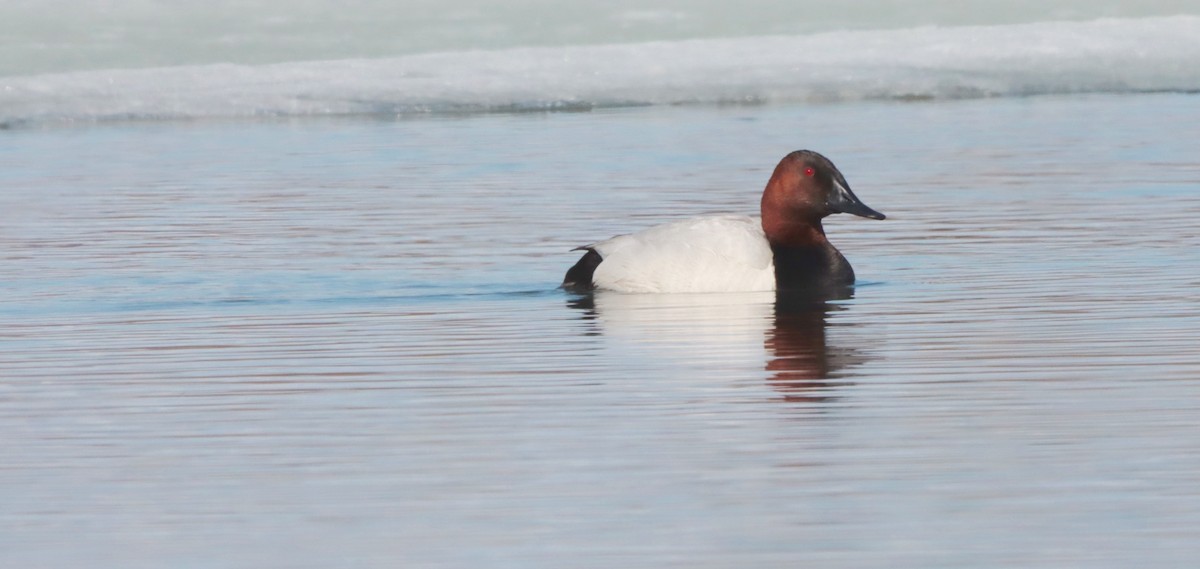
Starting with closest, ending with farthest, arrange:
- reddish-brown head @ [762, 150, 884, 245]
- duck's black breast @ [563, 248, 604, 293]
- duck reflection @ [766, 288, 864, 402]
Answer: duck reflection @ [766, 288, 864, 402], duck's black breast @ [563, 248, 604, 293], reddish-brown head @ [762, 150, 884, 245]

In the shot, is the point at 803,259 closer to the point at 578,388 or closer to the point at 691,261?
the point at 691,261

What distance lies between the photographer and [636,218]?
12898 mm

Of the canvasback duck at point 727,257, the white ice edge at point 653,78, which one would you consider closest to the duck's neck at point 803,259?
the canvasback duck at point 727,257

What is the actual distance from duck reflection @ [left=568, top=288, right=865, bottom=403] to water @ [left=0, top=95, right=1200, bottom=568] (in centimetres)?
3

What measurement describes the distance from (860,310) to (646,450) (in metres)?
3.45

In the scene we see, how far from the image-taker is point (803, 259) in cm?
962

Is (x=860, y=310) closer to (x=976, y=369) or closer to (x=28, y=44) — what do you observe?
(x=976, y=369)

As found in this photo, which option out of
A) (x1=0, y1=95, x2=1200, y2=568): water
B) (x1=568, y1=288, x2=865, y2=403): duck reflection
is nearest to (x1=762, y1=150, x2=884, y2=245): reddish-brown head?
(x1=0, y1=95, x2=1200, y2=568): water

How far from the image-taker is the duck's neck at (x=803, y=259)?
9492 mm

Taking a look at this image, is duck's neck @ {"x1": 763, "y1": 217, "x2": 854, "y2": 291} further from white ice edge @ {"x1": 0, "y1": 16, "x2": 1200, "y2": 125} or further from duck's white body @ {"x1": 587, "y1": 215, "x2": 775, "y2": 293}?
white ice edge @ {"x1": 0, "y1": 16, "x2": 1200, "y2": 125}

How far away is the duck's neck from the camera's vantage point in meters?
9.49

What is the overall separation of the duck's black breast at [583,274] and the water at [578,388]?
0.15m

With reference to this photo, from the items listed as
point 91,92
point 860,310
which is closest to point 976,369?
point 860,310

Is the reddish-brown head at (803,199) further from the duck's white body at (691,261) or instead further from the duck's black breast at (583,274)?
the duck's black breast at (583,274)
